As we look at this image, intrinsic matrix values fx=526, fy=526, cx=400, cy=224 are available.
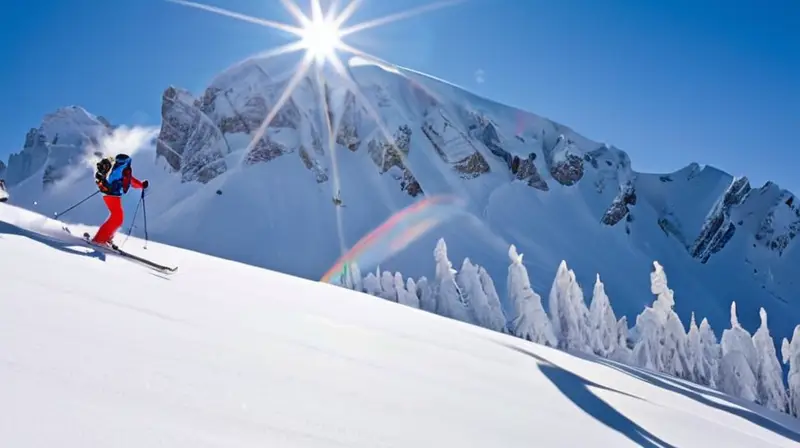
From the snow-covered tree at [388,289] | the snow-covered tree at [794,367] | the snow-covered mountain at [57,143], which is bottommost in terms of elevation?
the snow-covered tree at [794,367]

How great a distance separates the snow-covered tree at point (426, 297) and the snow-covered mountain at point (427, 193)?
1613 inches

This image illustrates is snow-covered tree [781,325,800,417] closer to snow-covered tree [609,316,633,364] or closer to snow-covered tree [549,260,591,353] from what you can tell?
snow-covered tree [609,316,633,364]

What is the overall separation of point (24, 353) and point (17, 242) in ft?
11.9

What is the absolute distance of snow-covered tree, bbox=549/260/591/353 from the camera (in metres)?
39.0

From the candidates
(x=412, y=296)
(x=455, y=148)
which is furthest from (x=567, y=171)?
(x=412, y=296)

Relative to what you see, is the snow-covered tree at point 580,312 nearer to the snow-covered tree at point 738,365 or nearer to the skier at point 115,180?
the snow-covered tree at point 738,365

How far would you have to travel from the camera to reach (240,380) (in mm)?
2336

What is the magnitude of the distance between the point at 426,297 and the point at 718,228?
12679 cm

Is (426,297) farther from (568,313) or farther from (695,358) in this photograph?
(695,358)

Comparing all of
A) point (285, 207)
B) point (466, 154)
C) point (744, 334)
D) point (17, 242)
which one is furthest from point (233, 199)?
point (17, 242)

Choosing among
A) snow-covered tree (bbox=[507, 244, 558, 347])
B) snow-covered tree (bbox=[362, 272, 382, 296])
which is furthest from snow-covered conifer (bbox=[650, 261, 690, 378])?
snow-covered tree (bbox=[362, 272, 382, 296])

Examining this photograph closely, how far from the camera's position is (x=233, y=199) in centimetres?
9556

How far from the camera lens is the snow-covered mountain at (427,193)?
93.6 metres

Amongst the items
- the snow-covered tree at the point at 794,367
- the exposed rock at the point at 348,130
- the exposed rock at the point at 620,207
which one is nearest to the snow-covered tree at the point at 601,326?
the snow-covered tree at the point at 794,367
